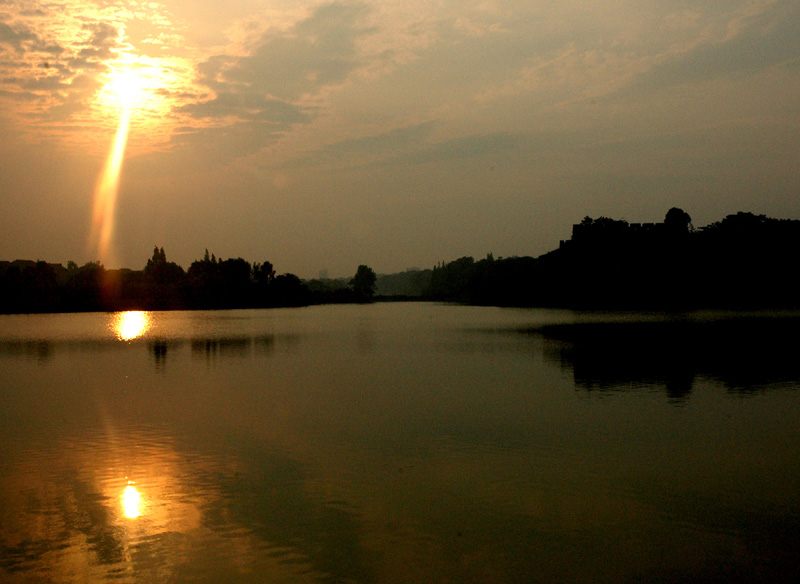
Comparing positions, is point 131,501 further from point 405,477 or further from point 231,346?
point 231,346

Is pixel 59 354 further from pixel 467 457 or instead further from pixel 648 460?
pixel 648 460

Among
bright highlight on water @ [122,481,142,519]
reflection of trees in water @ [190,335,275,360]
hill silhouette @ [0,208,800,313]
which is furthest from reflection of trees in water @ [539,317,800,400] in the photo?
hill silhouette @ [0,208,800,313]

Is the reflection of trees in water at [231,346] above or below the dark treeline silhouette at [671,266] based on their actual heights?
below

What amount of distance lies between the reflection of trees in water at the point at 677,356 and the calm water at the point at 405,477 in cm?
36

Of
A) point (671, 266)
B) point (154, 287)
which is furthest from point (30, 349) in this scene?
point (671, 266)

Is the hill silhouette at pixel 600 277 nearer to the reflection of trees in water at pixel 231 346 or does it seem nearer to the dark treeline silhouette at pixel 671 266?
the dark treeline silhouette at pixel 671 266

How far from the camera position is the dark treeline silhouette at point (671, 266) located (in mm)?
123125

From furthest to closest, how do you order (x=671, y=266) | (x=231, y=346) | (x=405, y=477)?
(x=671, y=266)
(x=231, y=346)
(x=405, y=477)

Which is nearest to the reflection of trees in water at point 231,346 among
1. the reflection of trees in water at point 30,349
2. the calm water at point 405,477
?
the reflection of trees in water at point 30,349

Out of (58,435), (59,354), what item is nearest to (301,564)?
(58,435)

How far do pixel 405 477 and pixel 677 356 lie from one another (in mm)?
27357

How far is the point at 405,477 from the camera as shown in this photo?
14.9 metres

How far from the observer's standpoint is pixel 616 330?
60.5 m

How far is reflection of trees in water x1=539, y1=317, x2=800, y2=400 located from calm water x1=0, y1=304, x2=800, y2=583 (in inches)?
14.1
